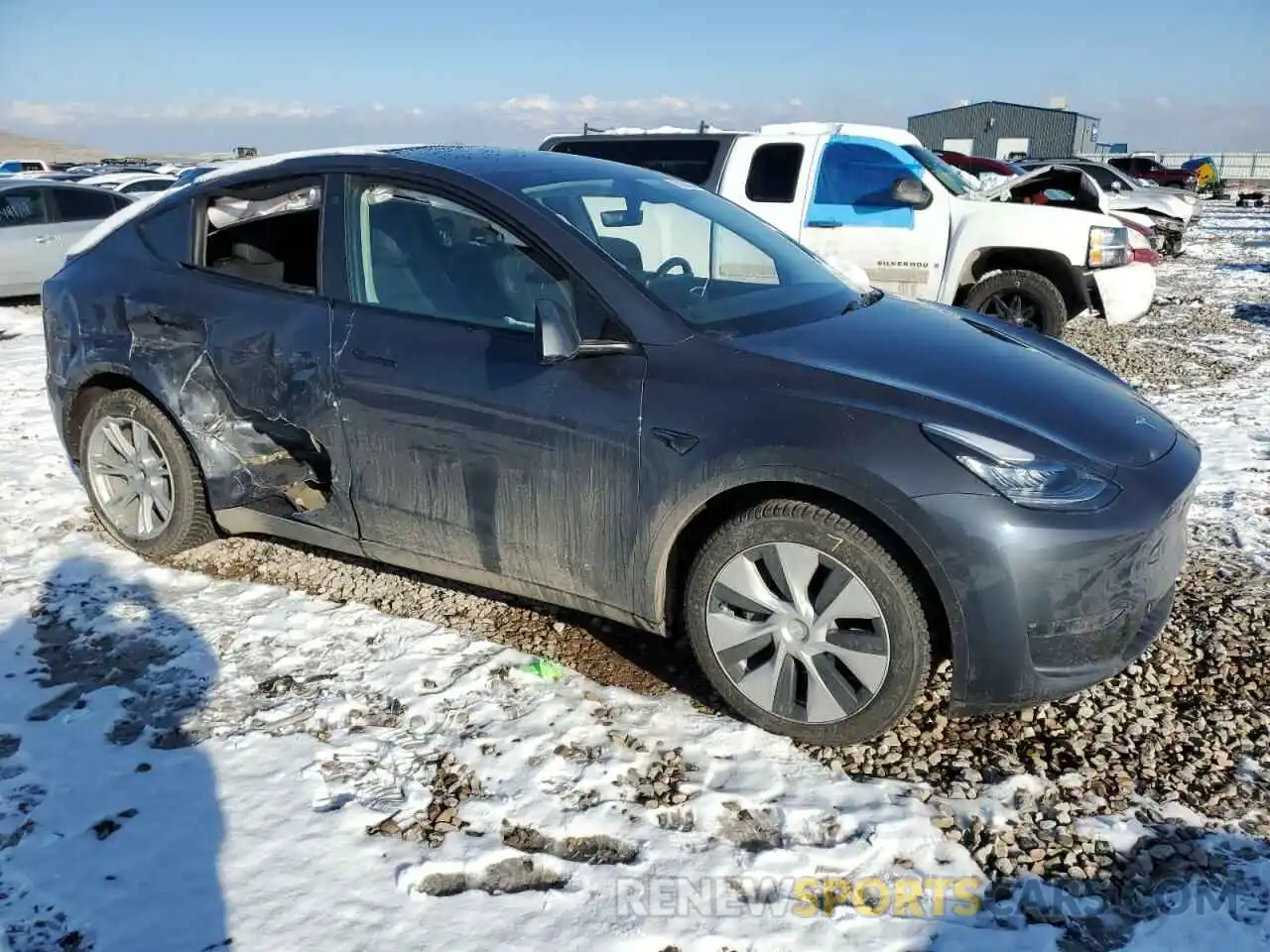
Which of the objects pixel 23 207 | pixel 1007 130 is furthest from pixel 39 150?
pixel 23 207

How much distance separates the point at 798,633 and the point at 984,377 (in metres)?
0.98

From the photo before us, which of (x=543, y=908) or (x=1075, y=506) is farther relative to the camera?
(x=1075, y=506)

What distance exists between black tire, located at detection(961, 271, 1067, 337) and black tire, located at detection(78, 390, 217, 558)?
20.1 ft

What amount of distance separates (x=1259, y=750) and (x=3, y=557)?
16.2ft

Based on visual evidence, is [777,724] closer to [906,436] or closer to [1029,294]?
[906,436]

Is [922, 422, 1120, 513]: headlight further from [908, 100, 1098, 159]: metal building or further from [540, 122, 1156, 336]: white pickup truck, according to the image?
[908, 100, 1098, 159]: metal building

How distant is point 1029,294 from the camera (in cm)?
782

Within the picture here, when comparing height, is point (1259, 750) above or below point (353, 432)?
below

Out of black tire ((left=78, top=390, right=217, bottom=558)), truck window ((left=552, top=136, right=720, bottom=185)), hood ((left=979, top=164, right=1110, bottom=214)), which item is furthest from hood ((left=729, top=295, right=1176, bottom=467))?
truck window ((left=552, top=136, right=720, bottom=185))

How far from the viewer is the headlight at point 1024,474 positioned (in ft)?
8.28

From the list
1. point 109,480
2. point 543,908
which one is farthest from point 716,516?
point 109,480

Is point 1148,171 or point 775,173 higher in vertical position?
point 1148,171

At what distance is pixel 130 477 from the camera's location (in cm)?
Answer: 412

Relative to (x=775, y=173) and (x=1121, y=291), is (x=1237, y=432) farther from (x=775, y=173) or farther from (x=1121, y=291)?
(x=775, y=173)
